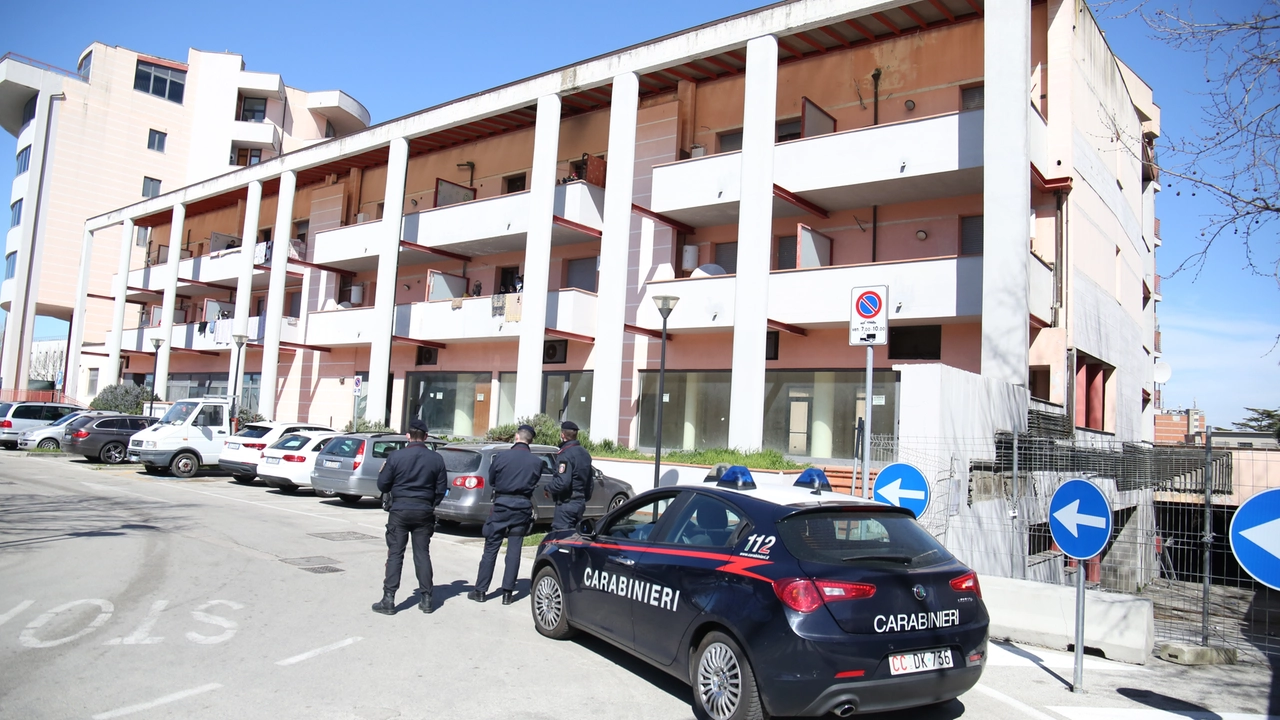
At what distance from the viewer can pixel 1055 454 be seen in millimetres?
13680

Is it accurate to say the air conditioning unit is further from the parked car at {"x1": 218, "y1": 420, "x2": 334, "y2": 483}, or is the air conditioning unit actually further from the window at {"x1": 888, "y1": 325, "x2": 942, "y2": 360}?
the window at {"x1": 888, "y1": 325, "x2": 942, "y2": 360}

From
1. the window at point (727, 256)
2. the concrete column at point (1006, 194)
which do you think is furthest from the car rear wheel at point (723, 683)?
the window at point (727, 256)

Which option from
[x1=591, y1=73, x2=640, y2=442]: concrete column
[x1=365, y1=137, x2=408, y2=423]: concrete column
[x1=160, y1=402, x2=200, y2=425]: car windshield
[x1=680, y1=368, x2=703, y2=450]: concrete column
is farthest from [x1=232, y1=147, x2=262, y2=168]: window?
[x1=680, y1=368, x2=703, y2=450]: concrete column

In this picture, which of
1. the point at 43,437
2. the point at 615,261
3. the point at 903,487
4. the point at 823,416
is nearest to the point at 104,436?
the point at 43,437

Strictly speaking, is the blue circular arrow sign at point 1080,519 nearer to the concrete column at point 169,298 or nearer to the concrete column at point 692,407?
the concrete column at point 692,407

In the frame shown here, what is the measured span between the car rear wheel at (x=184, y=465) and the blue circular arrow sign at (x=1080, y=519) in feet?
73.1

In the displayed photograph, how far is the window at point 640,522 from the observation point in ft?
22.1

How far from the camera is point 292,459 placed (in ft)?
64.4

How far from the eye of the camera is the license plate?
5.18 m

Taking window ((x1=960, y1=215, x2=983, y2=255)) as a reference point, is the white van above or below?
below

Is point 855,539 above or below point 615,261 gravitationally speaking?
below

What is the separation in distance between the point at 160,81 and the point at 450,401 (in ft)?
117

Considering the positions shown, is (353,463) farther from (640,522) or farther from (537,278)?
(640,522)

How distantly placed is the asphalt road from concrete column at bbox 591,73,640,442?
36.7 feet
